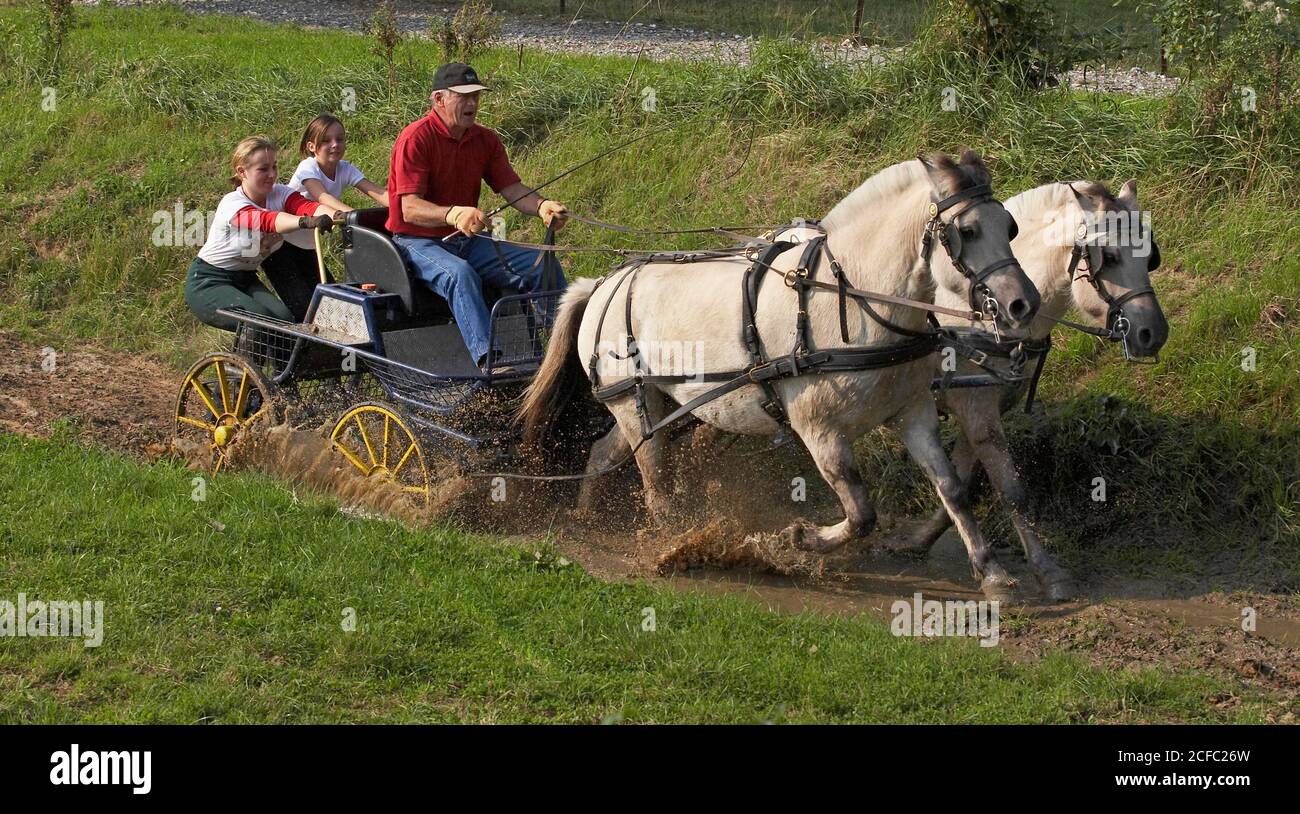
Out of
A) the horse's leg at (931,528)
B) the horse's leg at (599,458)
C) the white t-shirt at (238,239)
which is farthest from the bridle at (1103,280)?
the white t-shirt at (238,239)

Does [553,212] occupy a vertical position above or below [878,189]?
above

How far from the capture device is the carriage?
730 cm

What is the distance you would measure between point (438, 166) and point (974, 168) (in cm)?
311

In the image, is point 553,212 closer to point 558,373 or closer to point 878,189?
point 558,373

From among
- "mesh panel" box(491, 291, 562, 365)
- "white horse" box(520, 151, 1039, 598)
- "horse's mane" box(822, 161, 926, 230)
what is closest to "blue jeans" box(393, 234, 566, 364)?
"mesh panel" box(491, 291, 562, 365)

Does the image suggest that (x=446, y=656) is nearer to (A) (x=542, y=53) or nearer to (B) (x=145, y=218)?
(B) (x=145, y=218)

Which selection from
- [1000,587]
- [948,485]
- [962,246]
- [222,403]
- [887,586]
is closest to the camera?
[962,246]

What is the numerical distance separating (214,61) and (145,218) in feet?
10.1

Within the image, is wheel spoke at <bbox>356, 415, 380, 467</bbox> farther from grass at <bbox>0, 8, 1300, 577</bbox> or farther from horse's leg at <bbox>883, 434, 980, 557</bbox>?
grass at <bbox>0, 8, 1300, 577</bbox>

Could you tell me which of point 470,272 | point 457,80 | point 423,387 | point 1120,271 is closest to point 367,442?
point 423,387

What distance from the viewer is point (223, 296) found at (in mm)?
8211

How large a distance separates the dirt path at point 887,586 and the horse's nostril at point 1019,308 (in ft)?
4.75

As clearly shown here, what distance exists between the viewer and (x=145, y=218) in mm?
12953
